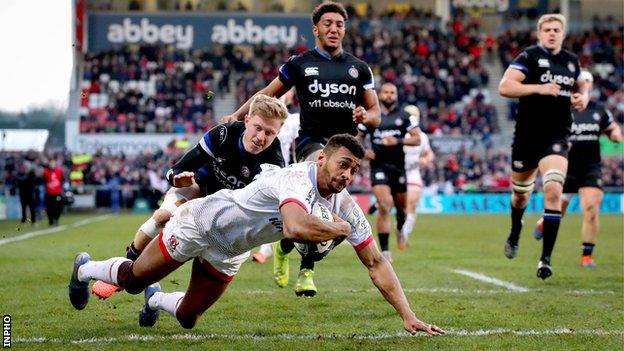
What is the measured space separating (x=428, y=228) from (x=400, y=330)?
16527mm

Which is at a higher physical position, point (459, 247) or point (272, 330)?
point (272, 330)

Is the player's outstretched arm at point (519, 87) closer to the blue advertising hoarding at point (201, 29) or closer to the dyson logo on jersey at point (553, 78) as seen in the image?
the dyson logo on jersey at point (553, 78)

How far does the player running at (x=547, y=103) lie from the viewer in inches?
412

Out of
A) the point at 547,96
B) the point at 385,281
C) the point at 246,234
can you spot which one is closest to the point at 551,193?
the point at 547,96

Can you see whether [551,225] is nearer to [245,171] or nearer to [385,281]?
[245,171]

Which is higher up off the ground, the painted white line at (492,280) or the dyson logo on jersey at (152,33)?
the painted white line at (492,280)

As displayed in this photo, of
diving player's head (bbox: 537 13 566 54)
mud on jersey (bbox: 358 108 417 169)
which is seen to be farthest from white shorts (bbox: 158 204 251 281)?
mud on jersey (bbox: 358 108 417 169)

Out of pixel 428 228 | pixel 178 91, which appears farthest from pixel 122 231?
pixel 178 91

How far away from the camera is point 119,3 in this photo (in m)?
46.8

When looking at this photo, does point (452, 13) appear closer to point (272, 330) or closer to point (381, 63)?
point (381, 63)

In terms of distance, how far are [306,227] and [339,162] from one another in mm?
496

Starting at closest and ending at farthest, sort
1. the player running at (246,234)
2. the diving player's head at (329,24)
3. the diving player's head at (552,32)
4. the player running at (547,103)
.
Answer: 1. the player running at (246,234)
2. the diving player's head at (329,24)
3. the player running at (547,103)
4. the diving player's head at (552,32)

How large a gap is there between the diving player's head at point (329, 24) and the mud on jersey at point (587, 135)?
5.04m

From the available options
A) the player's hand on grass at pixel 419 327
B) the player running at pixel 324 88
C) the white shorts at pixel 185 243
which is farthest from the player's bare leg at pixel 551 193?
the white shorts at pixel 185 243
